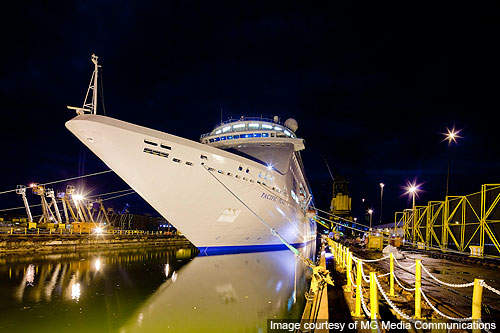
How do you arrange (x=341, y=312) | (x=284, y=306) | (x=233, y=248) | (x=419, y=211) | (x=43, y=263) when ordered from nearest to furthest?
(x=341, y=312) → (x=284, y=306) → (x=43, y=263) → (x=233, y=248) → (x=419, y=211)

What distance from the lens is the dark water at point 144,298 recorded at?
6.89m

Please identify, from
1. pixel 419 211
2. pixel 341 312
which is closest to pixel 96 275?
pixel 341 312

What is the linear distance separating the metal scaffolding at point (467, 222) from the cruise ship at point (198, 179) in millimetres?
10208

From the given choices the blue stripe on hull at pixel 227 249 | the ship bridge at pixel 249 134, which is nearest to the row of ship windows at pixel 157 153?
the blue stripe on hull at pixel 227 249

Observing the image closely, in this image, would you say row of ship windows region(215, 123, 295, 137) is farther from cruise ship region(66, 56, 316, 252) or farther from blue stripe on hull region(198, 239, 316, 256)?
blue stripe on hull region(198, 239, 316, 256)

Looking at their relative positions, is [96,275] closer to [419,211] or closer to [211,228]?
[211,228]

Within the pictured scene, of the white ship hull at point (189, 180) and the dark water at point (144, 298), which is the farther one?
the white ship hull at point (189, 180)

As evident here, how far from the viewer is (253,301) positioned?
9211 mm

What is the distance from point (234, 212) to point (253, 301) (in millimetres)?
7926

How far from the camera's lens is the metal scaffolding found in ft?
47.6

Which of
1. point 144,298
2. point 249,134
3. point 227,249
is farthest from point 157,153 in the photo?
point 249,134

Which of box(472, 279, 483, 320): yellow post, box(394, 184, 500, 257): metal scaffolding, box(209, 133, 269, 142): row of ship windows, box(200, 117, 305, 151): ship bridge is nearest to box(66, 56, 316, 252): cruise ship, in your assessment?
box(200, 117, 305, 151): ship bridge

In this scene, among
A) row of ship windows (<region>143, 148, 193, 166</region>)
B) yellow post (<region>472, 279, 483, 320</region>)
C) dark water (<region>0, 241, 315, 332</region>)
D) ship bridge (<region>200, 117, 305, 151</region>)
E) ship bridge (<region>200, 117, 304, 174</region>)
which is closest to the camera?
yellow post (<region>472, 279, 483, 320</region>)

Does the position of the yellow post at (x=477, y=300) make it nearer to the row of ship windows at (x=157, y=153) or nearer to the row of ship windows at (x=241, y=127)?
the row of ship windows at (x=157, y=153)
